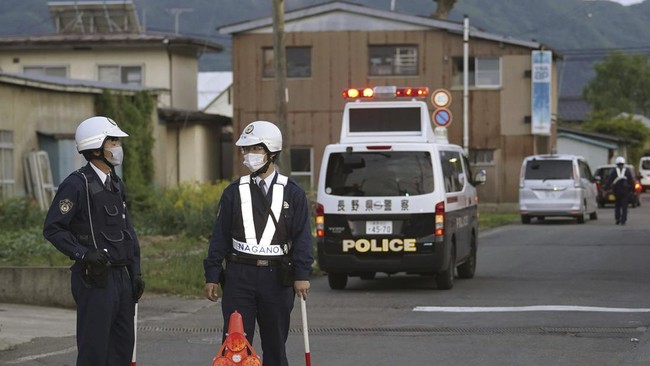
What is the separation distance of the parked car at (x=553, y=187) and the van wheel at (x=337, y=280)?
60.5 ft

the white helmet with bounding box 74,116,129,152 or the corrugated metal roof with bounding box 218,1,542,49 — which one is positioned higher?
the corrugated metal roof with bounding box 218,1,542,49

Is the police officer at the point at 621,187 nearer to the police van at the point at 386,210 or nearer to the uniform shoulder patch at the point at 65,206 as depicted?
the police van at the point at 386,210

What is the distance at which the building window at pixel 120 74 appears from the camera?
42719mm

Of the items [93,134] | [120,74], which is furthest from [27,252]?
[120,74]

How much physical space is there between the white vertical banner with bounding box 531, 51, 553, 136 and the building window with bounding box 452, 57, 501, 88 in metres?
1.31

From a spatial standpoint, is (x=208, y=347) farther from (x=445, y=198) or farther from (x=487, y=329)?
(x=445, y=198)

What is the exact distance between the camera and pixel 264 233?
7.89 m

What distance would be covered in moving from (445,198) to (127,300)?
9137mm

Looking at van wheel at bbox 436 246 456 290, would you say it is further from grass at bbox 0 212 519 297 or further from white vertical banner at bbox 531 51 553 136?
white vertical banner at bbox 531 51 553 136

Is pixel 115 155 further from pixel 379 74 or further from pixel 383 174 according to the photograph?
pixel 379 74

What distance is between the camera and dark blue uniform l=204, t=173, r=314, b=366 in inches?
308

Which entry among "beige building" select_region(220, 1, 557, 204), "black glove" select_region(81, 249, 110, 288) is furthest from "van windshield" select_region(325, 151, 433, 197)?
"beige building" select_region(220, 1, 557, 204)

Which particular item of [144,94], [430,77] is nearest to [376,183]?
[144,94]

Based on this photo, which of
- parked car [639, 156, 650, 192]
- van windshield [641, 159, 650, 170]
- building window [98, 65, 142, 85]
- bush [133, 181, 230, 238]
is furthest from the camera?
van windshield [641, 159, 650, 170]
